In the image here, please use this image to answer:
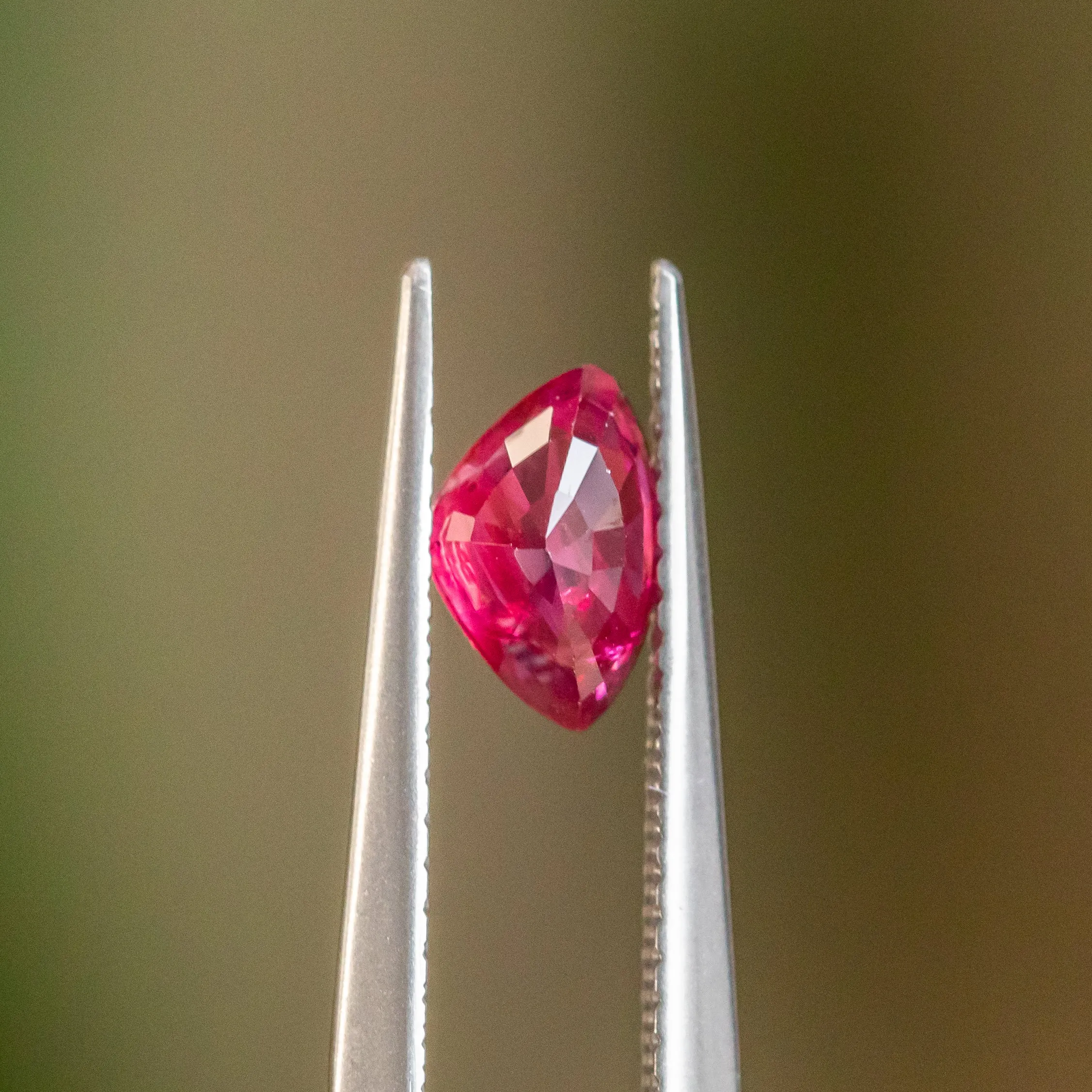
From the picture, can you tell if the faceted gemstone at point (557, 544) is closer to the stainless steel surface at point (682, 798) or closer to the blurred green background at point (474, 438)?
the stainless steel surface at point (682, 798)

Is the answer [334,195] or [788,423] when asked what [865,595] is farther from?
[334,195]

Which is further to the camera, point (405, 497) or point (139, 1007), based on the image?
point (139, 1007)

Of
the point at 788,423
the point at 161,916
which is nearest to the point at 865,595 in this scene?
the point at 788,423

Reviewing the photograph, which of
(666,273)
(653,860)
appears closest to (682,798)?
(653,860)

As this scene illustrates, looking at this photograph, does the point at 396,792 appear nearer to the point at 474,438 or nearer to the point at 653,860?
the point at 653,860

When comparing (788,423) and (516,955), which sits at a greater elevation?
(788,423)

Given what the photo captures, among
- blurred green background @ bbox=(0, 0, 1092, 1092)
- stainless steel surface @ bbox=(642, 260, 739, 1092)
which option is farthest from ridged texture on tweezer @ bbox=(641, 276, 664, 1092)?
blurred green background @ bbox=(0, 0, 1092, 1092)
